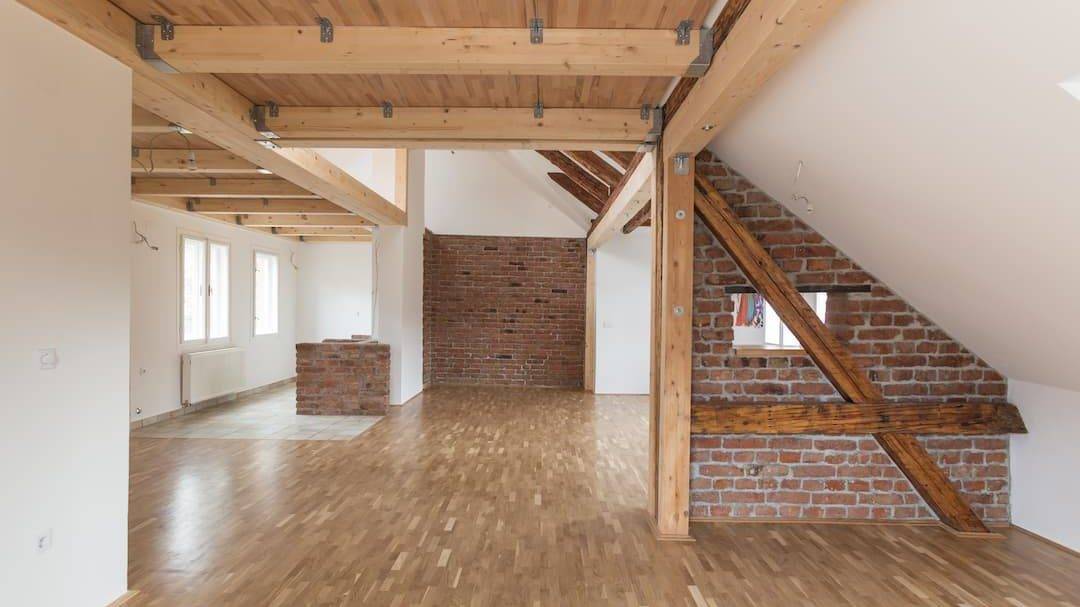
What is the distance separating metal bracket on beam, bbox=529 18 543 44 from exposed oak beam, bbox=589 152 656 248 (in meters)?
1.46

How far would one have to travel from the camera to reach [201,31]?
2482 mm

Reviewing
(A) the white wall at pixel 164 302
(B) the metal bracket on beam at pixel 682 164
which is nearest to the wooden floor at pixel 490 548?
(A) the white wall at pixel 164 302

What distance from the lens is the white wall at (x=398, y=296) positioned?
7.44m

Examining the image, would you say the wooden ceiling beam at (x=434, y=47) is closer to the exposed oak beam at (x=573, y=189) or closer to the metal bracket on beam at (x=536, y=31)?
the metal bracket on beam at (x=536, y=31)

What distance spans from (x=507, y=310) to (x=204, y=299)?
14.4 ft

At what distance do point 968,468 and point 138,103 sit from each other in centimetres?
509

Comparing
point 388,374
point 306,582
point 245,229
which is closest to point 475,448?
point 388,374

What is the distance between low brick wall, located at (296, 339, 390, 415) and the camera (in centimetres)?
692

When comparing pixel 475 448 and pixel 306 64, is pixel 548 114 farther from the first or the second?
pixel 475 448

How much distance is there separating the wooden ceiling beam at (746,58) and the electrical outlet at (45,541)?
308cm

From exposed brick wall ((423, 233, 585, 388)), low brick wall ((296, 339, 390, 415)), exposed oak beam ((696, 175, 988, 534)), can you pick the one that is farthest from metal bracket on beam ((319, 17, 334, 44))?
exposed brick wall ((423, 233, 585, 388))

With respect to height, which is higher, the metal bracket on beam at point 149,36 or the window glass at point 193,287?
the metal bracket on beam at point 149,36

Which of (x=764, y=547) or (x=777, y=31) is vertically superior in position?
(x=777, y=31)

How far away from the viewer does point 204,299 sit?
7348 millimetres
